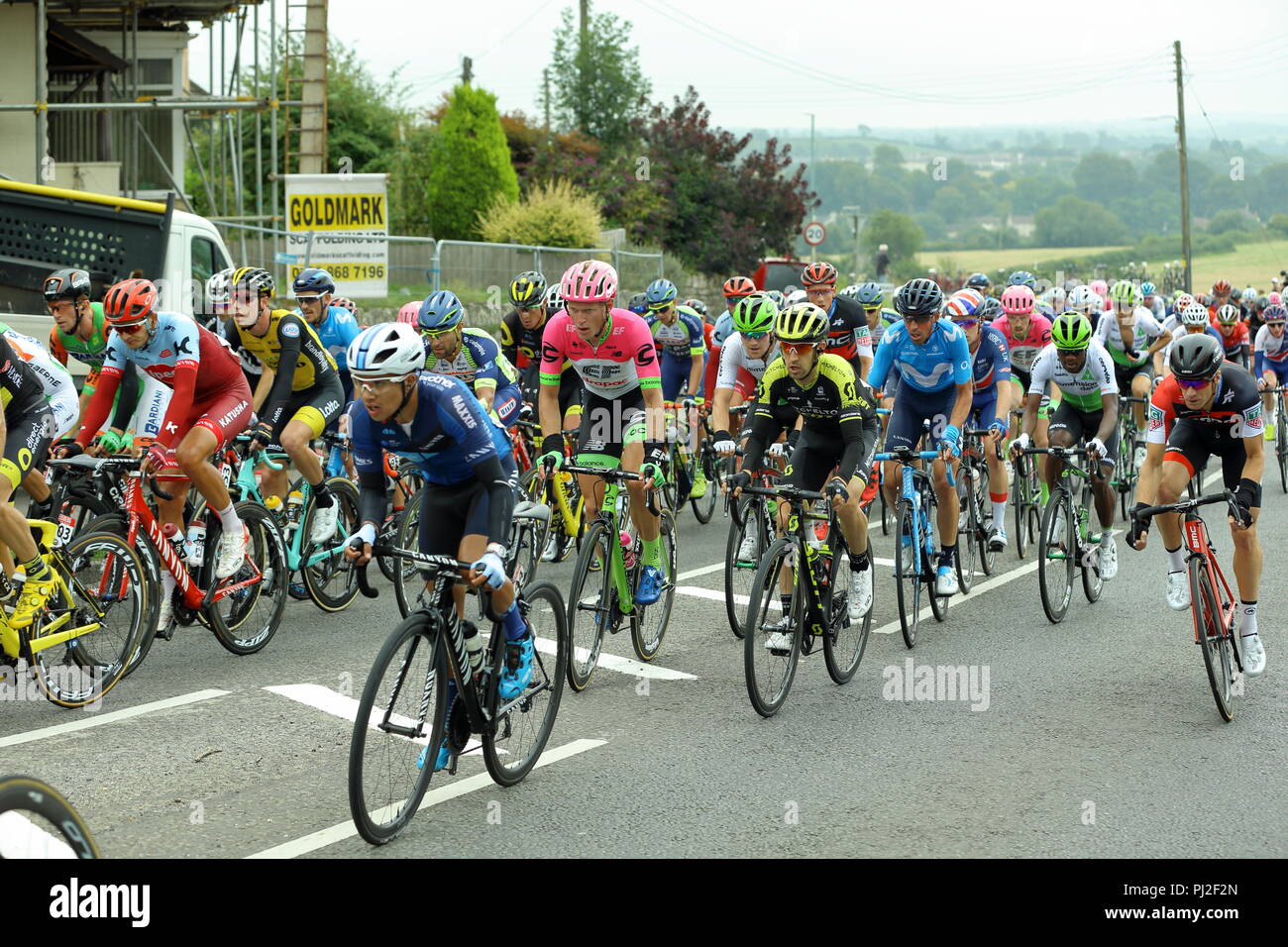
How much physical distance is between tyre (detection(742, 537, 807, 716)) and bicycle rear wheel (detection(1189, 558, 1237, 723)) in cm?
196

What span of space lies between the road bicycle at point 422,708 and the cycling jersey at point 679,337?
7.91 meters

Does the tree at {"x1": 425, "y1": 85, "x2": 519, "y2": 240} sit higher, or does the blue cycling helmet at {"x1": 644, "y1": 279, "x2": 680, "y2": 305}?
the tree at {"x1": 425, "y1": 85, "x2": 519, "y2": 240}

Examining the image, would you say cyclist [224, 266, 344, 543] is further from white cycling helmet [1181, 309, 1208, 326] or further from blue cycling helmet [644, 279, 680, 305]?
white cycling helmet [1181, 309, 1208, 326]

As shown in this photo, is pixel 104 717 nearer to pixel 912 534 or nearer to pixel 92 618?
pixel 92 618

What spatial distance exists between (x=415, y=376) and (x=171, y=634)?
11.6 feet

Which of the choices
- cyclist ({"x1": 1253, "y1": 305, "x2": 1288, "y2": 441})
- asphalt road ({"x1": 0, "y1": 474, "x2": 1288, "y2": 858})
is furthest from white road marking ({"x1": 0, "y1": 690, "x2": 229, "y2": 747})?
cyclist ({"x1": 1253, "y1": 305, "x2": 1288, "y2": 441})

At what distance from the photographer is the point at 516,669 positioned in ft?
19.8

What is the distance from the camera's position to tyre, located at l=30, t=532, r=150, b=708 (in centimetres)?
718

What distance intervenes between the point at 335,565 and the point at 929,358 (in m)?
4.27

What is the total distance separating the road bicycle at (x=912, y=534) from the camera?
893 cm

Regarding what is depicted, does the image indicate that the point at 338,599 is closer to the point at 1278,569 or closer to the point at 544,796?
the point at 544,796

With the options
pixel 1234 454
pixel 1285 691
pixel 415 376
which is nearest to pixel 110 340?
pixel 415 376

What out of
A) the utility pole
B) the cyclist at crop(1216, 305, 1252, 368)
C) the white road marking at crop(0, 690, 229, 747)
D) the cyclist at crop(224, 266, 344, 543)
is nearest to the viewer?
the white road marking at crop(0, 690, 229, 747)

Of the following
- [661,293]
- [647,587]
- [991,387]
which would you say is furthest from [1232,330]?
[647,587]
